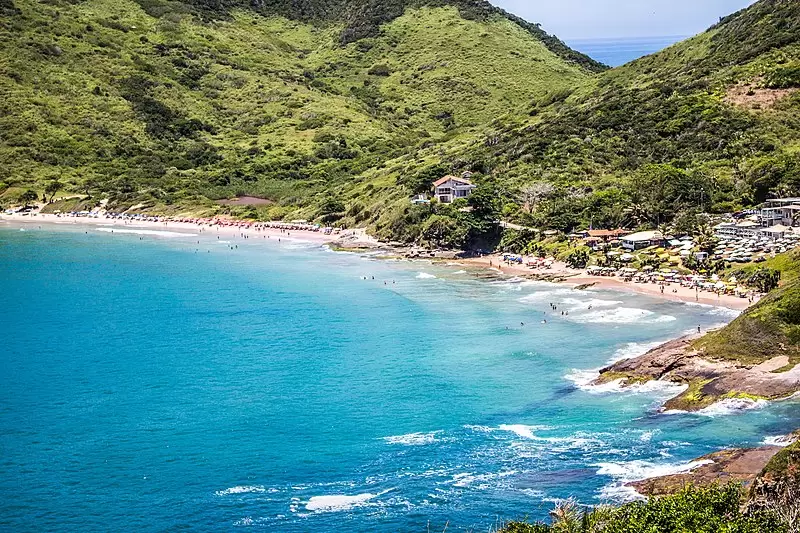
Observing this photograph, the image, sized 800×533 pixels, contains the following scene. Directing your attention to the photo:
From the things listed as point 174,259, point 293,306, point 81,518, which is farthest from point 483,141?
point 81,518

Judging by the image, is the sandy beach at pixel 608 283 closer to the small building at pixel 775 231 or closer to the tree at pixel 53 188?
the small building at pixel 775 231

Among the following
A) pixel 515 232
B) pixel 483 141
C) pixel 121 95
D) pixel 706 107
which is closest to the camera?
pixel 515 232

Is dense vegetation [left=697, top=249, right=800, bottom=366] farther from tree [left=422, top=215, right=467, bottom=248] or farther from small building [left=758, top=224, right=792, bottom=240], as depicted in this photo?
tree [left=422, top=215, right=467, bottom=248]

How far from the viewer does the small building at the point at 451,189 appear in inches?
4400

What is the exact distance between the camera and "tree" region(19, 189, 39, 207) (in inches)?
6211

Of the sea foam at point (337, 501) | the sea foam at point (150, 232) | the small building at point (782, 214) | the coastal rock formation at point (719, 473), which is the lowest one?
the sea foam at point (337, 501)

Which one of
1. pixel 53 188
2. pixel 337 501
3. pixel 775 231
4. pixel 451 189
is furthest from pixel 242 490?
pixel 53 188

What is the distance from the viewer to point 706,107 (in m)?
115

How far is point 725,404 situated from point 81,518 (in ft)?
101

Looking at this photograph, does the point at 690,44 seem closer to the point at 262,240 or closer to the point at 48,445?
the point at 262,240

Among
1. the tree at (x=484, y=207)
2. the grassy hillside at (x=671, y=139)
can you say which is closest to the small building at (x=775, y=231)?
the grassy hillside at (x=671, y=139)

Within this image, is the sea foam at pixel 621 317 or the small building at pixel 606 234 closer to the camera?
the sea foam at pixel 621 317

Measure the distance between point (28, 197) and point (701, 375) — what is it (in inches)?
5550

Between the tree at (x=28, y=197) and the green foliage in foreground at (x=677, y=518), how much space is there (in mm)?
149736
